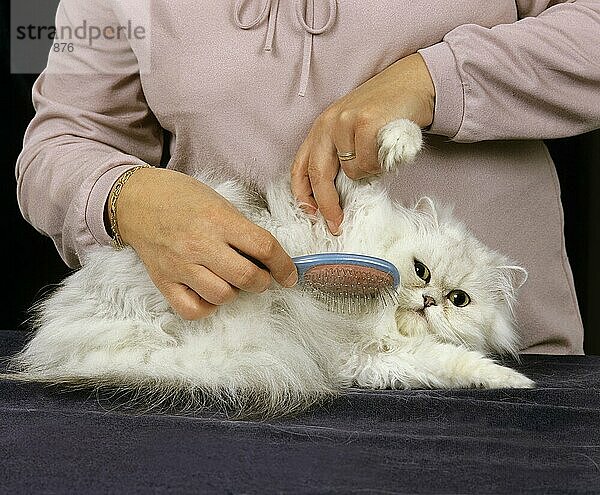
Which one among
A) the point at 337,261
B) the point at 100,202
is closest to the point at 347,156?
the point at 337,261

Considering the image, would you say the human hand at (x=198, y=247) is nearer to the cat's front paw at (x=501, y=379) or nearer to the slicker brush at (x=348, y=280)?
the slicker brush at (x=348, y=280)

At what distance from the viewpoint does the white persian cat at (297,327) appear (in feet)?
3.95

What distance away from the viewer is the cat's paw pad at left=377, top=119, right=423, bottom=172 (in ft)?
4.22

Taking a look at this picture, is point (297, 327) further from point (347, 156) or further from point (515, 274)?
point (515, 274)

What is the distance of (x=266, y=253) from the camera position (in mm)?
1200

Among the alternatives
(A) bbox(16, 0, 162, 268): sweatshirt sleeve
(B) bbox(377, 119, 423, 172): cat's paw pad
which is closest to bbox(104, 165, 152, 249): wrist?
(A) bbox(16, 0, 162, 268): sweatshirt sleeve

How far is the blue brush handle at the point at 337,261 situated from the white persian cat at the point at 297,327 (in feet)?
0.20

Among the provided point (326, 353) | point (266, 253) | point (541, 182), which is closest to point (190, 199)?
point (266, 253)

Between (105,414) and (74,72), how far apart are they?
2.90ft

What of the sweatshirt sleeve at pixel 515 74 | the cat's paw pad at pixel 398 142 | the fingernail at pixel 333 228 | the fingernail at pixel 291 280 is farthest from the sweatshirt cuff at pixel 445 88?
the fingernail at pixel 291 280

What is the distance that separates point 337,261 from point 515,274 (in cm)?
48

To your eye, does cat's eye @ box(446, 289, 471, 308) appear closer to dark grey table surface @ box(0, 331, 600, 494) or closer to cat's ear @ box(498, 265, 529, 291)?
cat's ear @ box(498, 265, 529, 291)

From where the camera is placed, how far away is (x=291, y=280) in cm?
125

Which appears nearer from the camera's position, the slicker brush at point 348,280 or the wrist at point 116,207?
the slicker brush at point 348,280
